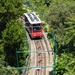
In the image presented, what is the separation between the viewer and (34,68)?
5116cm

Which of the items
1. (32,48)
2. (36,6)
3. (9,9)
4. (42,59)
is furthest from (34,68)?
(36,6)

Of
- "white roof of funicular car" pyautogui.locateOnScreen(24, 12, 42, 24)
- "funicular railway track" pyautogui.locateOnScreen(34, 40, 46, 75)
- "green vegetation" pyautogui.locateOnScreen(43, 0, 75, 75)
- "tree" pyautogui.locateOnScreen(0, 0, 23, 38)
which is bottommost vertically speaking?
"funicular railway track" pyautogui.locateOnScreen(34, 40, 46, 75)

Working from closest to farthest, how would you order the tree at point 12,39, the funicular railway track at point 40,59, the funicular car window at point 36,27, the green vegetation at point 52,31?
the green vegetation at point 52,31 → the tree at point 12,39 → the funicular railway track at point 40,59 → the funicular car window at point 36,27

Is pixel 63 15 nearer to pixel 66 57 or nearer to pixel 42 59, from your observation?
pixel 42 59

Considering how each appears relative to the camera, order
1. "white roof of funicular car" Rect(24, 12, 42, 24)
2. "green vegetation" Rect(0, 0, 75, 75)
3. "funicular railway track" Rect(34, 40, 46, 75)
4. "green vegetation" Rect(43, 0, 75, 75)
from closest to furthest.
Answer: "green vegetation" Rect(43, 0, 75, 75)
"green vegetation" Rect(0, 0, 75, 75)
"funicular railway track" Rect(34, 40, 46, 75)
"white roof of funicular car" Rect(24, 12, 42, 24)

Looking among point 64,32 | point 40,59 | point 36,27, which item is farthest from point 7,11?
point 64,32

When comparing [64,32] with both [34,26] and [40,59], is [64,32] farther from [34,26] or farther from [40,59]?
[34,26]

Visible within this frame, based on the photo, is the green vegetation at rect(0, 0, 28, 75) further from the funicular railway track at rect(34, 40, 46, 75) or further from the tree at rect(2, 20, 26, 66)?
the funicular railway track at rect(34, 40, 46, 75)

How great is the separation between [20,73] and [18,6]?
1345 centimetres

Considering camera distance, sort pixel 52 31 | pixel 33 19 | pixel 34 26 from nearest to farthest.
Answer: pixel 52 31, pixel 34 26, pixel 33 19

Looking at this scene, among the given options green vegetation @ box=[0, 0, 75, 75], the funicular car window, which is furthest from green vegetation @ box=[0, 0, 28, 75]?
the funicular car window

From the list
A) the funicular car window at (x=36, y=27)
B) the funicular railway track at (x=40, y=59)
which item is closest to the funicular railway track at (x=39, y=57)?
the funicular railway track at (x=40, y=59)

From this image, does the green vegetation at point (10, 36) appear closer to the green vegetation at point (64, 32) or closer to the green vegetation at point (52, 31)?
A: the green vegetation at point (52, 31)

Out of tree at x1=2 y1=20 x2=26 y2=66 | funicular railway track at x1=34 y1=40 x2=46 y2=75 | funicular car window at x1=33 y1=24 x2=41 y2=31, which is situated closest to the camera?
tree at x1=2 y1=20 x2=26 y2=66
